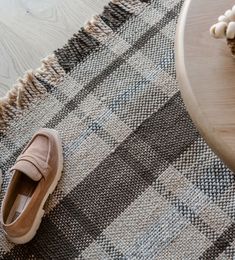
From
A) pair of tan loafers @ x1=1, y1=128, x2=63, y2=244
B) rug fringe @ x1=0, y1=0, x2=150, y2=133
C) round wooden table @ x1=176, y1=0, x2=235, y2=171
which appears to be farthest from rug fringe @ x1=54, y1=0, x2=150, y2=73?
round wooden table @ x1=176, y1=0, x2=235, y2=171

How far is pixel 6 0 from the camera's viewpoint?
138 centimetres

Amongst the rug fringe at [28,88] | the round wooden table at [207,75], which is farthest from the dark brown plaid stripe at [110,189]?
the round wooden table at [207,75]

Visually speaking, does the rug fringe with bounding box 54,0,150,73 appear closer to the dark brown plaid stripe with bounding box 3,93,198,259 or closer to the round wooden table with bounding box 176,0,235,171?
the dark brown plaid stripe with bounding box 3,93,198,259

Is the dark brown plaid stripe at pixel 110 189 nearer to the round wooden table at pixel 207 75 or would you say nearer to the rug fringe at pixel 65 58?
the rug fringe at pixel 65 58

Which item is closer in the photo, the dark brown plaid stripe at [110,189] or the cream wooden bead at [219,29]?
the cream wooden bead at [219,29]

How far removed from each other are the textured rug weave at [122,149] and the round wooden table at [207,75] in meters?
0.40

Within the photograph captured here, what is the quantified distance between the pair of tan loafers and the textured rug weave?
0.03 meters

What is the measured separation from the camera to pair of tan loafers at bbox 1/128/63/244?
3.47ft

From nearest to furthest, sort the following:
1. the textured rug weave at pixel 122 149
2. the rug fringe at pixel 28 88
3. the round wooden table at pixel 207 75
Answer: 1. the round wooden table at pixel 207 75
2. the textured rug weave at pixel 122 149
3. the rug fringe at pixel 28 88

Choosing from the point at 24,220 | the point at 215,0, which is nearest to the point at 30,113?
the point at 24,220

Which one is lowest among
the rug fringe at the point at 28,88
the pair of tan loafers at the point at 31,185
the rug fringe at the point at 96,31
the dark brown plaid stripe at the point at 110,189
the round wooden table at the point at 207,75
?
the dark brown plaid stripe at the point at 110,189

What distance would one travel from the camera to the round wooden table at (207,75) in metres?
0.68

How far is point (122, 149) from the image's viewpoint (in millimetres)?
1146

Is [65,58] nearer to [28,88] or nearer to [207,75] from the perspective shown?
[28,88]
